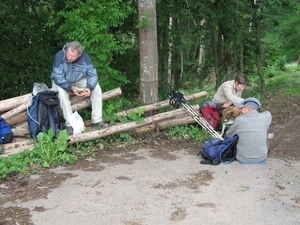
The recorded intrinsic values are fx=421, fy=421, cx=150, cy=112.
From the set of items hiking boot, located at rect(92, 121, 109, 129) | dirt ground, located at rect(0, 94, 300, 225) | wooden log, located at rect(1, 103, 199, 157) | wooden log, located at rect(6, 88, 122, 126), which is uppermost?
wooden log, located at rect(6, 88, 122, 126)

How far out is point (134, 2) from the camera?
10.0 m

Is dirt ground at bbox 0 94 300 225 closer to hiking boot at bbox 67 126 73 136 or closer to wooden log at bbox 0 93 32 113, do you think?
hiking boot at bbox 67 126 73 136

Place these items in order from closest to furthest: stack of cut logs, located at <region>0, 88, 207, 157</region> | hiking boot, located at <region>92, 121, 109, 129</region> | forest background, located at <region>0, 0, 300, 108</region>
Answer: stack of cut logs, located at <region>0, 88, 207, 157</region>
hiking boot, located at <region>92, 121, 109, 129</region>
forest background, located at <region>0, 0, 300, 108</region>

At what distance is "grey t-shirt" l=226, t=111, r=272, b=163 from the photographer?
6.38 metres

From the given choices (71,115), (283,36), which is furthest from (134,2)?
(283,36)

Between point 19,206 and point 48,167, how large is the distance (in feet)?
4.23

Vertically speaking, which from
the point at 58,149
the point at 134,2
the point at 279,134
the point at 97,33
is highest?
the point at 134,2

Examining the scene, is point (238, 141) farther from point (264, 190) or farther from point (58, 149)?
point (58, 149)

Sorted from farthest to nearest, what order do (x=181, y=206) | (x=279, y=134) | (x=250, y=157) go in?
(x=279, y=134) → (x=250, y=157) → (x=181, y=206)

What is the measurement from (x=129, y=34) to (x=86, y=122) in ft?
15.2

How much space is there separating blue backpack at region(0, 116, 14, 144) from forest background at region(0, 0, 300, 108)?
7.30ft

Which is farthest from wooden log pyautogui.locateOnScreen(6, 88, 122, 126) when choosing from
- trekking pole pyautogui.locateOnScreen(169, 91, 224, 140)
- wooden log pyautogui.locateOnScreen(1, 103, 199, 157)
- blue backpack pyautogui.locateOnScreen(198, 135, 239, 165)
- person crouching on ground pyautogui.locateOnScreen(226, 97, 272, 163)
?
person crouching on ground pyautogui.locateOnScreen(226, 97, 272, 163)

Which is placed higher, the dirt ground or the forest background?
the forest background

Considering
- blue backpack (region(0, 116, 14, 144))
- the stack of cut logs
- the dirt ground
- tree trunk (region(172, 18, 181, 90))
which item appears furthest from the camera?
tree trunk (region(172, 18, 181, 90))
